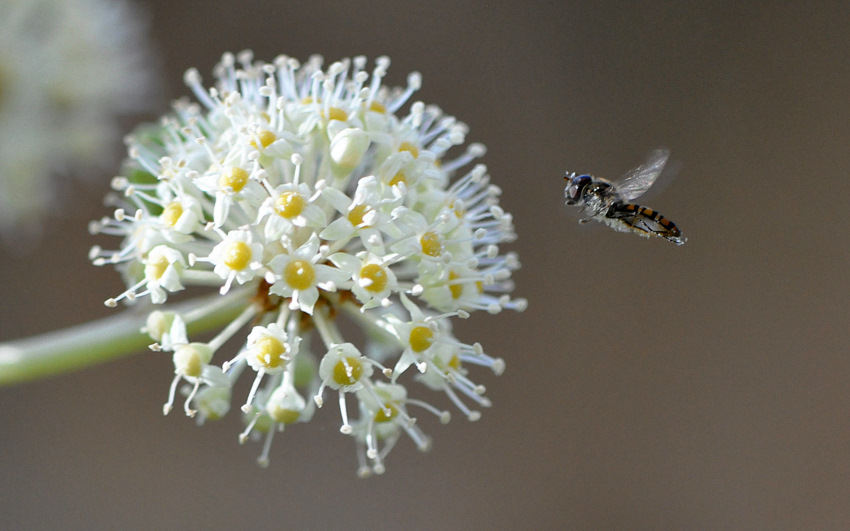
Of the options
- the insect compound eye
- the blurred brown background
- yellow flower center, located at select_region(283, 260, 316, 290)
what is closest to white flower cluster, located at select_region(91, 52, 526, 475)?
yellow flower center, located at select_region(283, 260, 316, 290)

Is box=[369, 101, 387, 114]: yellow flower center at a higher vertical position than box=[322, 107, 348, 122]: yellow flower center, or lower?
higher

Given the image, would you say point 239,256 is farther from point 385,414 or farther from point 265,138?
point 385,414

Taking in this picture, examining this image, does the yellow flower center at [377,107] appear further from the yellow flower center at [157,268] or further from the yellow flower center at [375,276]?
the yellow flower center at [157,268]

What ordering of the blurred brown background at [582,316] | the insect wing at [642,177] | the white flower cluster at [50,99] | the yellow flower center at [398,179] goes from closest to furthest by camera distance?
the yellow flower center at [398,179] → the insect wing at [642,177] → the white flower cluster at [50,99] → the blurred brown background at [582,316]

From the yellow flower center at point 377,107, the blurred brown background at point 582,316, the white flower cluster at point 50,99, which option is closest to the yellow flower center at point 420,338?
the yellow flower center at point 377,107

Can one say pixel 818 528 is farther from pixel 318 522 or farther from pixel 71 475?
pixel 71 475

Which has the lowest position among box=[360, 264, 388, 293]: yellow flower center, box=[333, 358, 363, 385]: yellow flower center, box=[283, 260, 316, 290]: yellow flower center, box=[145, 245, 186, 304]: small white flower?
box=[333, 358, 363, 385]: yellow flower center

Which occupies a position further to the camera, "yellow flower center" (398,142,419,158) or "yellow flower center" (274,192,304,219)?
"yellow flower center" (398,142,419,158)

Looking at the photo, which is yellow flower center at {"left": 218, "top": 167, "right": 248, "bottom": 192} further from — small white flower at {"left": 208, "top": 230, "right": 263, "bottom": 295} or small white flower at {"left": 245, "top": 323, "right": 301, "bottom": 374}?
small white flower at {"left": 245, "top": 323, "right": 301, "bottom": 374}

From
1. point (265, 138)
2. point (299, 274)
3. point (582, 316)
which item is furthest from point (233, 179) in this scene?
point (582, 316)
